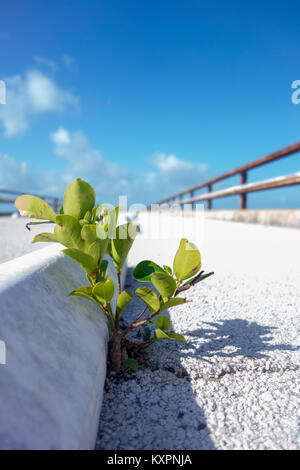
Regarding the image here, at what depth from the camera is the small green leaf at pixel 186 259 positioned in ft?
2.08

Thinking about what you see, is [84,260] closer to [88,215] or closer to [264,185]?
[88,215]

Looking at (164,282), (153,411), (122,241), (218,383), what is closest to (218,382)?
(218,383)

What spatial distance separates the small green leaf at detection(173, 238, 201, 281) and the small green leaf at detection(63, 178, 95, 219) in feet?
0.79

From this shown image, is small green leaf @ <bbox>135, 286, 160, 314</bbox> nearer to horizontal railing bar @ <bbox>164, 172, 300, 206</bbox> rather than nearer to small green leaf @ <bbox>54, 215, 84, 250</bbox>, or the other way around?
small green leaf @ <bbox>54, 215, 84, 250</bbox>

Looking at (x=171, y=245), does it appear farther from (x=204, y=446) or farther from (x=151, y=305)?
(x=204, y=446)

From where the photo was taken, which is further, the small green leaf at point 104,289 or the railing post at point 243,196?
the railing post at point 243,196

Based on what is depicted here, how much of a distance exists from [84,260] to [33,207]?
0.55 feet

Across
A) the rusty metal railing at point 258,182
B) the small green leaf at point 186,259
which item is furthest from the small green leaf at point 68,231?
the rusty metal railing at point 258,182

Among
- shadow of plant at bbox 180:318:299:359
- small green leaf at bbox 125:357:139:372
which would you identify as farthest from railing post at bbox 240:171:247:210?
small green leaf at bbox 125:357:139:372

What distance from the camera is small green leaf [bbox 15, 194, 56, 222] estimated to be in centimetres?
66

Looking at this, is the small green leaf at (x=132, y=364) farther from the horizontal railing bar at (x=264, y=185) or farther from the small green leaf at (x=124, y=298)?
the horizontal railing bar at (x=264, y=185)

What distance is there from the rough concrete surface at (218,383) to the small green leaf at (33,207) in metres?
0.42

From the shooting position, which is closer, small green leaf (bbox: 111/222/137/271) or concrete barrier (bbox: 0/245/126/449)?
concrete barrier (bbox: 0/245/126/449)

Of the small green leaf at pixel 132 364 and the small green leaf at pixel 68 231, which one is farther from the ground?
the small green leaf at pixel 68 231
